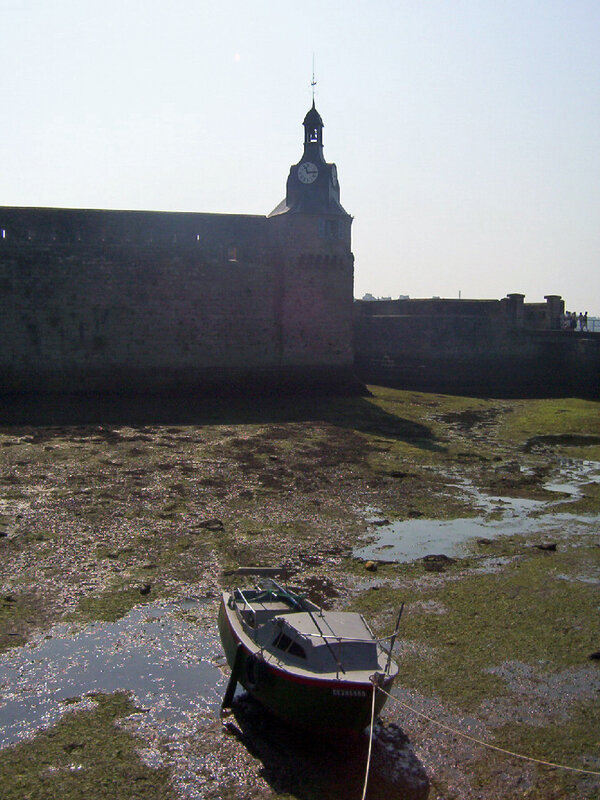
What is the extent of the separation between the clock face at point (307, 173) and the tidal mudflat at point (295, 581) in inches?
450

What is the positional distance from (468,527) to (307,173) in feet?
61.2

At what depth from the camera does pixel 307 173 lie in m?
29.5

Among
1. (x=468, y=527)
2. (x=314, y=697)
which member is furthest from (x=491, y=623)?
(x=468, y=527)

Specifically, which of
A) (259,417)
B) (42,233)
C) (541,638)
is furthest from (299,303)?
(541,638)

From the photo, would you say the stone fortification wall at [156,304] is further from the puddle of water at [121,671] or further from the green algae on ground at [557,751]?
the green algae on ground at [557,751]

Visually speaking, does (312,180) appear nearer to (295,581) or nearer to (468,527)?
(468,527)

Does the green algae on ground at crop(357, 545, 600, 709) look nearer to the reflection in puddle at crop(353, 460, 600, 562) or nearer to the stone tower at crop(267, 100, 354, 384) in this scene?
the reflection in puddle at crop(353, 460, 600, 562)

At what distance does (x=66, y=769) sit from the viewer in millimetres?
7035

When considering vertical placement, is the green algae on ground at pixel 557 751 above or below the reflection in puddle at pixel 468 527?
below

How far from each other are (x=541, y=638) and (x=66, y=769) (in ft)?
19.6

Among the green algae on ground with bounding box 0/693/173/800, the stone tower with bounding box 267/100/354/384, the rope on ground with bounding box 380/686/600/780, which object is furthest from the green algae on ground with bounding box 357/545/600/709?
the stone tower with bounding box 267/100/354/384

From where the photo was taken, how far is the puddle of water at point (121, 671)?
800cm

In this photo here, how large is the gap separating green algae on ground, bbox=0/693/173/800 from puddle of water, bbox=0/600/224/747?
0.31 m

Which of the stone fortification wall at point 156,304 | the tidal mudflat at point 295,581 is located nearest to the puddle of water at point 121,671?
the tidal mudflat at point 295,581
